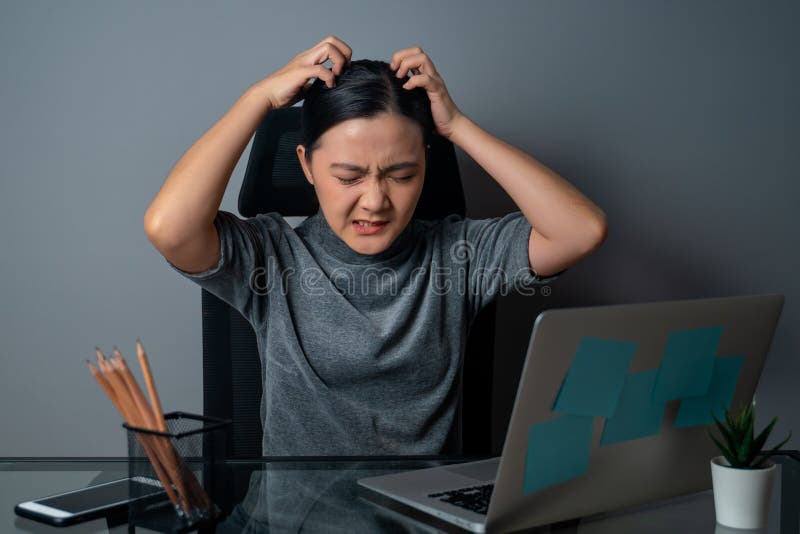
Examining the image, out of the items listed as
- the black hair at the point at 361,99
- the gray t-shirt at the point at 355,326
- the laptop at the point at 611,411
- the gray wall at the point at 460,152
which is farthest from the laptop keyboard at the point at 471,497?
the gray wall at the point at 460,152

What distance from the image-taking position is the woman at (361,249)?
4.02 ft

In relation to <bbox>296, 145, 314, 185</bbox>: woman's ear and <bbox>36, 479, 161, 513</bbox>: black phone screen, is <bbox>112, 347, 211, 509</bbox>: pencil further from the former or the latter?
<bbox>296, 145, 314, 185</bbox>: woman's ear

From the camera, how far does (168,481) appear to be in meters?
0.75

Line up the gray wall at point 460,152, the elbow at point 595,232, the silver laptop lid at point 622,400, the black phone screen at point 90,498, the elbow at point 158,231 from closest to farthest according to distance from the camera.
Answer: the silver laptop lid at point 622,400 → the black phone screen at point 90,498 → the elbow at point 158,231 → the elbow at point 595,232 → the gray wall at point 460,152

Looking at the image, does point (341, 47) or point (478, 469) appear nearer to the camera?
point (478, 469)

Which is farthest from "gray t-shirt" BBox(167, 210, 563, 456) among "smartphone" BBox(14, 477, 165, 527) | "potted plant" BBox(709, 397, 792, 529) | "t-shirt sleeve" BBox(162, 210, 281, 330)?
"potted plant" BBox(709, 397, 792, 529)

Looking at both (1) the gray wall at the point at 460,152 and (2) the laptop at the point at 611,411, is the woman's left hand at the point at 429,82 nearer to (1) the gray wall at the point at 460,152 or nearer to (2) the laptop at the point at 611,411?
(1) the gray wall at the point at 460,152

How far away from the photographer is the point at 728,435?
0.77 metres

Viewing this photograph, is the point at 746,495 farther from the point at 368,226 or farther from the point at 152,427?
the point at 368,226

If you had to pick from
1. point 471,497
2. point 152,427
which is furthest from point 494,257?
point 152,427

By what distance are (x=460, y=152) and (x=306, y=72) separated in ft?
1.93

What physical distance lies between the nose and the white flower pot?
0.64 m

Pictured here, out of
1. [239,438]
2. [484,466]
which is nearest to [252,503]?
[484,466]

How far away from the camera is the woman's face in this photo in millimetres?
1219
